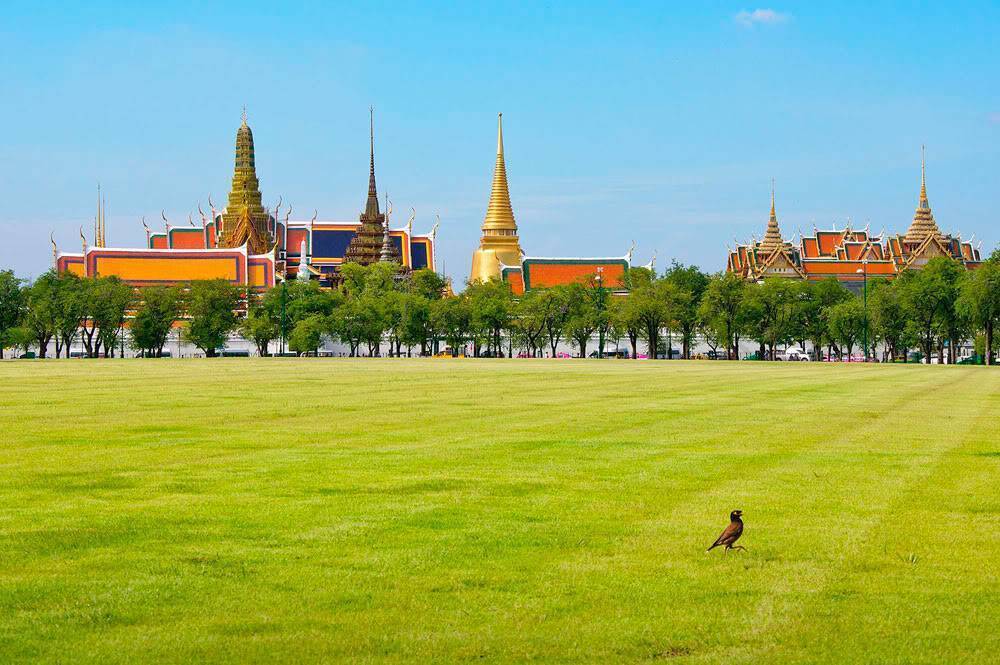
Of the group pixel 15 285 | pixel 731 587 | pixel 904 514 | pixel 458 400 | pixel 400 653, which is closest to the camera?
pixel 400 653

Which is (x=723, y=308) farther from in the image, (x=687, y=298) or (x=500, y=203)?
(x=500, y=203)

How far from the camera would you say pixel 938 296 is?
293 feet

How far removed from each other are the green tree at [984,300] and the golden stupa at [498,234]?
75763 millimetres

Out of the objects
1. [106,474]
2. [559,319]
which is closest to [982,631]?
[106,474]

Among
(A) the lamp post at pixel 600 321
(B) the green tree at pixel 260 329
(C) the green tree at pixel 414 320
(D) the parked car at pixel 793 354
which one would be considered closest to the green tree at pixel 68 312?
(B) the green tree at pixel 260 329

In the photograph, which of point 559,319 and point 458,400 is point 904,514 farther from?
point 559,319

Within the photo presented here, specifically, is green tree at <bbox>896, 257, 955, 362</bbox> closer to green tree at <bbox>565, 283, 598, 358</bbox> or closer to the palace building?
green tree at <bbox>565, 283, 598, 358</bbox>

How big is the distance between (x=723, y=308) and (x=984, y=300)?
2227 centimetres

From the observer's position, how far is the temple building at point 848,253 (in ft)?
488

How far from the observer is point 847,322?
313 ft

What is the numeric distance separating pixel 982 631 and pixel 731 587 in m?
1.83

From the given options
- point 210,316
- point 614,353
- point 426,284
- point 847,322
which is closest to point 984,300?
point 847,322

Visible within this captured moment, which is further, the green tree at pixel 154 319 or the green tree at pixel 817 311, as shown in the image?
the green tree at pixel 817 311

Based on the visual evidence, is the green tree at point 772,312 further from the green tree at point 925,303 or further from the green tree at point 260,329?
the green tree at point 260,329
